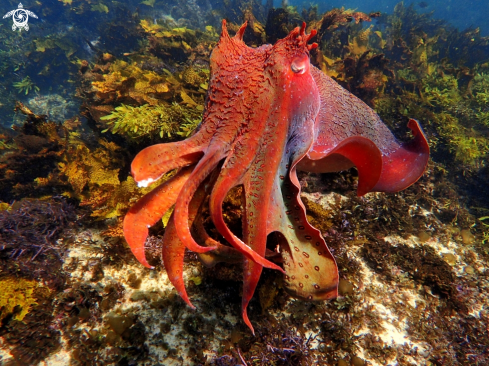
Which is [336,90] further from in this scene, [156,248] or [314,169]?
[156,248]

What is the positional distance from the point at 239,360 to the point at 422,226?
403 centimetres

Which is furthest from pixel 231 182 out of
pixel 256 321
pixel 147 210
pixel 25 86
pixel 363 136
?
pixel 25 86

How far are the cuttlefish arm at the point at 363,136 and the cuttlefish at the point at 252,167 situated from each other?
45mm

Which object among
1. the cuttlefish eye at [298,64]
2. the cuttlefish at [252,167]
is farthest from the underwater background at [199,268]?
the cuttlefish eye at [298,64]

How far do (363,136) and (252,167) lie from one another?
1.33m

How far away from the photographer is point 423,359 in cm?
269

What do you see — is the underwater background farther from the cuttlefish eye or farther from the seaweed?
the cuttlefish eye

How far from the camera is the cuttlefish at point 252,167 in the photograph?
1.58 m

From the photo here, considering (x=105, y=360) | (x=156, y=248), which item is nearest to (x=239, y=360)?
(x=105, y=360)

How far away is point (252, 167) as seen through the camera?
167 centimetres

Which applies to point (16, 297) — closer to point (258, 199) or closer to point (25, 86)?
point (258, 199)

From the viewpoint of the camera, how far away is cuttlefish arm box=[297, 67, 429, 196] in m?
2.20

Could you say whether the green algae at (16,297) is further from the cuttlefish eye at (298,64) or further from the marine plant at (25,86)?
the marine plant at (25,86)

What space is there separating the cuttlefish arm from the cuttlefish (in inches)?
1.8
